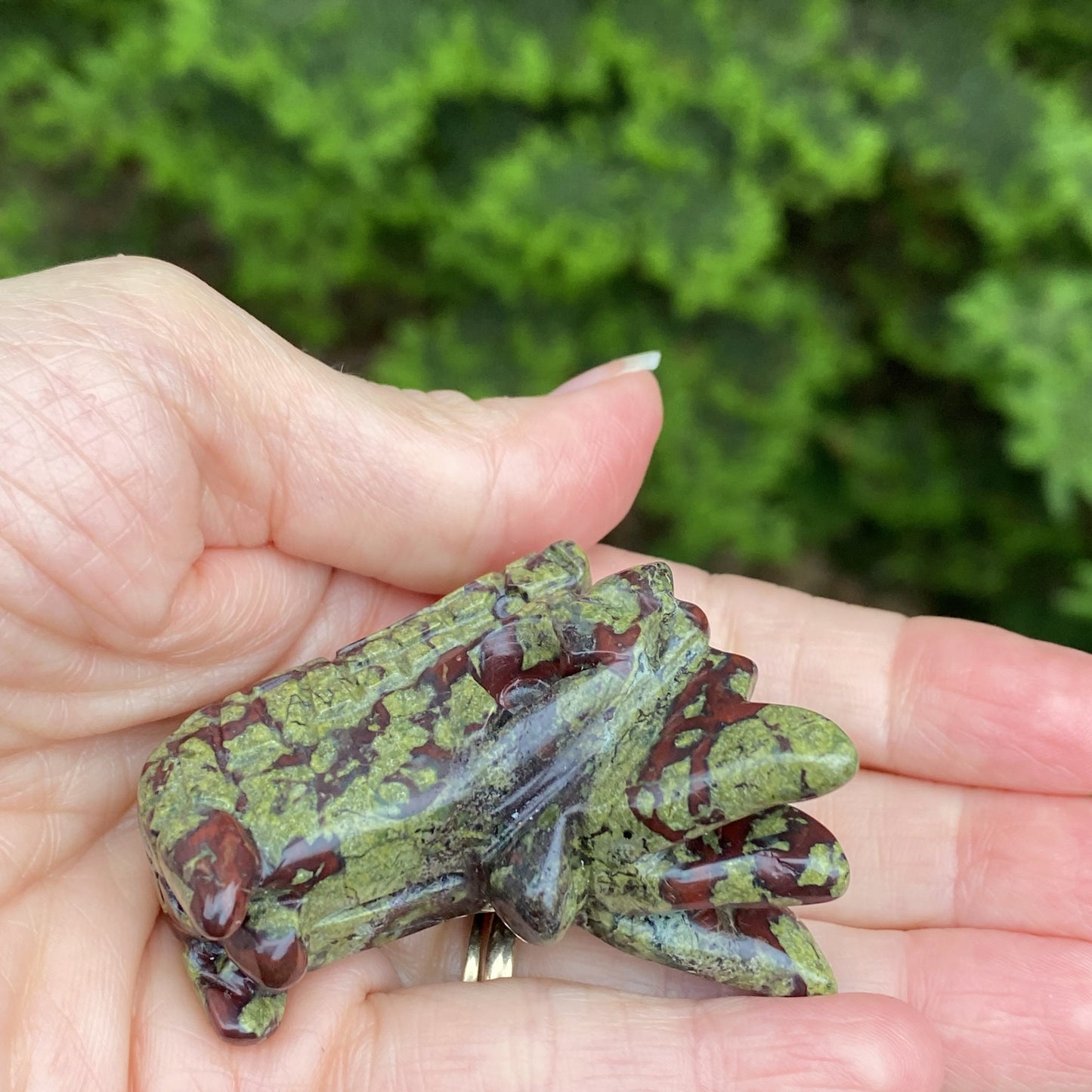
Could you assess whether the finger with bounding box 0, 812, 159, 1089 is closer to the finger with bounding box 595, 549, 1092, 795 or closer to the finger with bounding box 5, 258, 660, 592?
the finger with bounding box 5, 258, 660, 592

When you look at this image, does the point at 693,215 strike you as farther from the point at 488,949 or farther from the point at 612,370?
the point at 488,949

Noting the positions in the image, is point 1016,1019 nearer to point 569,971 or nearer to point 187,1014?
point 569,971

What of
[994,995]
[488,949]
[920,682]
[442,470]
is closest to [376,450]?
[442,470]

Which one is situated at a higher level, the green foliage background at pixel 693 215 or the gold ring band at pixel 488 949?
the green foliage background at pixel 693 215

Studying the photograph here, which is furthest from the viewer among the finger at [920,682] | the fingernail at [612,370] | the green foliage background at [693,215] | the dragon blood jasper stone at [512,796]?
the green foliage background at [693,215]

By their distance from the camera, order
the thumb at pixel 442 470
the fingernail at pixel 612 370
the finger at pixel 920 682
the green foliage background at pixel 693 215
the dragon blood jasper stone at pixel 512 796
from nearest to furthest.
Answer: the dragon blood jasper stone at pixel 512 796 → the thumb at pixel 442 470 → the finger at pixel 920 682 → the fingernail at pixel 612 370 → the green foliage background at pixel 693 215

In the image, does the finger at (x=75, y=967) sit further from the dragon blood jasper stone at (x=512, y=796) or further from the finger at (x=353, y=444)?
the finger at (x=353, y=444)

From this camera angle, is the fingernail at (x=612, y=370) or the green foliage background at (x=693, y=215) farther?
the green foliage background at (x=693, y=215)

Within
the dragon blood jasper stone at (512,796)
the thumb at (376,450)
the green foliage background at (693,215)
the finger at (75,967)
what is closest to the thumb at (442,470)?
the thumb at (376,450)
